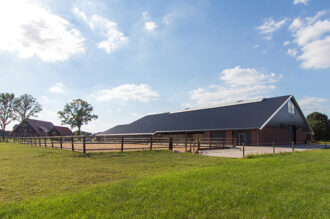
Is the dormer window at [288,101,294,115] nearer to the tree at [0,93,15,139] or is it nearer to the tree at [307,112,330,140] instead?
the tree at [307,112,330,140]

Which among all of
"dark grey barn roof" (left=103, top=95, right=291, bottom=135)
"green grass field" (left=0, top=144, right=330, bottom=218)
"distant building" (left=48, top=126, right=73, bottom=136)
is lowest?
"distant building" (left=48, top=126, right=73, bottom=136)

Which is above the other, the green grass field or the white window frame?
the white window frame

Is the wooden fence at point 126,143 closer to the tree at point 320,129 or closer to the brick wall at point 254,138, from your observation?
the brick wall at point 254,138

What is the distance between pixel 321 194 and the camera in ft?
16.4

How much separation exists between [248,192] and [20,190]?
18.6 ft

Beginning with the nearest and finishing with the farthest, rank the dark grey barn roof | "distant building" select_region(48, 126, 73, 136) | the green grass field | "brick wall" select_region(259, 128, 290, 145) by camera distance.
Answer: the green grass field < "brick wall" select_region(259, 128, 290, 145) < the dark grey barn roof < "distant building" select_region(48, 126, 73, 136)

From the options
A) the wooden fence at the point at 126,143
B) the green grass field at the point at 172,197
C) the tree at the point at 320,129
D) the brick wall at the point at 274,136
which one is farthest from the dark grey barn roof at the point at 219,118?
the tree at the point at 320,129

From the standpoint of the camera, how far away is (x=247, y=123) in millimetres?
29297

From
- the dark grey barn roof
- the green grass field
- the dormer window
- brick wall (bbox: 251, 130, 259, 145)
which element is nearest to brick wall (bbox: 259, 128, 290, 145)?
brick wall (bbox: 251, 130, 259, 145)

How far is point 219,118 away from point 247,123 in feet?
19.5

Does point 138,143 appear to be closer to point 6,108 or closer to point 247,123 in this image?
point 247,123

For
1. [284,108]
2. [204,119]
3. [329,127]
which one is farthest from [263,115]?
[329,127]

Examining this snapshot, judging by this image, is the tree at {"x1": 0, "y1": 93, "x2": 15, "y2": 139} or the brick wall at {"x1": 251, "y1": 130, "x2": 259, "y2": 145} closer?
the brick wall at {"x1": 251, "y1": 130, "x2": 259, "y2": 145}

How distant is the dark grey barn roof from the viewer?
98.0ft
